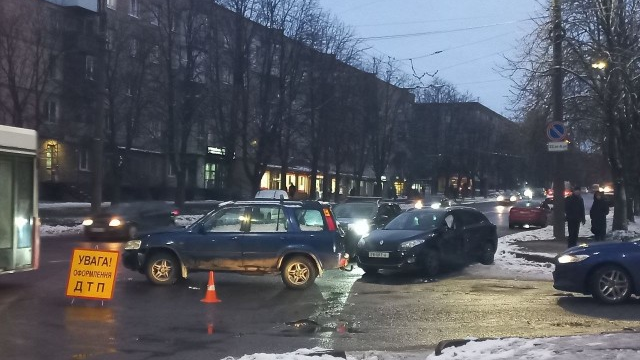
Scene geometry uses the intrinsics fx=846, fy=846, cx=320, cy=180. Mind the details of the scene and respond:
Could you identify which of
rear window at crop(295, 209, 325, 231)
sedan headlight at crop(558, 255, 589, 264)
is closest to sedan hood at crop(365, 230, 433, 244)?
rear window at crop(295, 209, 325, 231)

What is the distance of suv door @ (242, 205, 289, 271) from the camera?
53.3ft

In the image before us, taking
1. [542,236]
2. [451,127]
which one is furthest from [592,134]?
[451,127]

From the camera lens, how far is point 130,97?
Answer: 43938 mm

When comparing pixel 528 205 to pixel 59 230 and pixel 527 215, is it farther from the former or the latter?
pixel 59 230

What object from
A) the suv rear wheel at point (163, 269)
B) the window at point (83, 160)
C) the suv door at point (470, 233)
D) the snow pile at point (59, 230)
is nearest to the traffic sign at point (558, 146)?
the suv door at point (470, 233)

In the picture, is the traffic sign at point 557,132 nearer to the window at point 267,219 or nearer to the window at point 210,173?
the window at point 267,219

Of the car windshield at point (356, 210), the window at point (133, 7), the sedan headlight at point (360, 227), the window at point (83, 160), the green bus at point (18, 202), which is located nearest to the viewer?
the green bus at point (18, 202)

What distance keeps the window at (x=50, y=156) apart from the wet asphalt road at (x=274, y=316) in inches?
1281

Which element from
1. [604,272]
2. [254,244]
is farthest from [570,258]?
[254,244]

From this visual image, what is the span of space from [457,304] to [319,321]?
112 inches

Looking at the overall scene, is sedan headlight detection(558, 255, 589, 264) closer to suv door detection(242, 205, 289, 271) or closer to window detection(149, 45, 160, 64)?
suv door detection(242, 205, 289, 271)

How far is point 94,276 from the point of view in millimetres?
13961

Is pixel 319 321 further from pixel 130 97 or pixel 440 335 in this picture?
pixel 130 97

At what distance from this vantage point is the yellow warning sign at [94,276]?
45.6 ft
